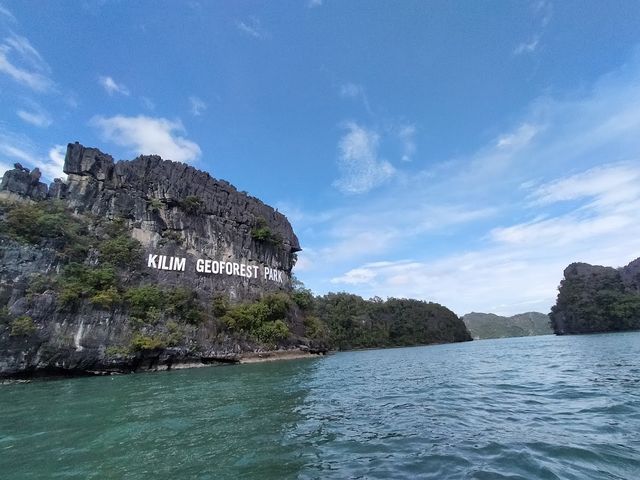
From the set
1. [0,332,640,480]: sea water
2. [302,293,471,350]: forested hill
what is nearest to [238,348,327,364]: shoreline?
[0,332,640,480]: sea water

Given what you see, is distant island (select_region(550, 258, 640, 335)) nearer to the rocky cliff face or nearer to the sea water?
the rocky cliff face

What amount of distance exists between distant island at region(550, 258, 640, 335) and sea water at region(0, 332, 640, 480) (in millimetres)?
96413

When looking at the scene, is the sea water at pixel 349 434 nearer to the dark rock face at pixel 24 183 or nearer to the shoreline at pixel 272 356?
the shoreline at pixel 272 356

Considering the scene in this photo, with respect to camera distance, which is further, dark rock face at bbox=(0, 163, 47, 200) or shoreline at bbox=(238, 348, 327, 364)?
shoreline at bbox=(238, 348, 327, 364)

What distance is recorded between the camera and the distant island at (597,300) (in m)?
84.4

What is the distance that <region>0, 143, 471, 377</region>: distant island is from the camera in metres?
29.3

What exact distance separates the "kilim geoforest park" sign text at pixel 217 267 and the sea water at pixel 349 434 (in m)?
28.8

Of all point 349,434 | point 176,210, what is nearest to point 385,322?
point 176,210

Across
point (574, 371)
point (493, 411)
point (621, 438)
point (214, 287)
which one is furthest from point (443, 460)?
point (214, 287)

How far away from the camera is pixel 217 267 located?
47031 mm

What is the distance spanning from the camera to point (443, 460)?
19.0ft

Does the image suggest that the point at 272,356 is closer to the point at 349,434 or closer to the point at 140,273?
the point at 140,273

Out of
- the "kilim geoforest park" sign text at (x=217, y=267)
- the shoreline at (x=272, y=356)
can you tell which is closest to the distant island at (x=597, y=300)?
the shoreline at (x=272, y=356)

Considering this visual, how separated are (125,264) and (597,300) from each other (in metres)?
109
